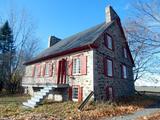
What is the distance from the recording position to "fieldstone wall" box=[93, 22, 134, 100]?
46.4 feet

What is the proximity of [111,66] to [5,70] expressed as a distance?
21599 mm

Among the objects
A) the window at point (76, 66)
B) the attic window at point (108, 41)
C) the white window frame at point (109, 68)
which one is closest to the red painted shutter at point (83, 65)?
the window at point (76, 66)

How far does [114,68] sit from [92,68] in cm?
446

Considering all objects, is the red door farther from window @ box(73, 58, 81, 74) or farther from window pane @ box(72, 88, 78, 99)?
window pane @ box(72, 88, 78, 99)

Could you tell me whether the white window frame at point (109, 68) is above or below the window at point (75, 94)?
above

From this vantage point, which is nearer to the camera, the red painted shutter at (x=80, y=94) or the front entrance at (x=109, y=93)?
the red painted shutter at (x=80, y=94)

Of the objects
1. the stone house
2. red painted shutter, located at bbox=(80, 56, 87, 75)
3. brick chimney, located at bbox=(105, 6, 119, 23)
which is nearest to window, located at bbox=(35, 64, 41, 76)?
the stone house

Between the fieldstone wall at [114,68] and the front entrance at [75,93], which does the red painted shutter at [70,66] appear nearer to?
the front entrance at [75,93]

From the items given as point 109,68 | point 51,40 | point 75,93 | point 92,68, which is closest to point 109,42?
point 109,68

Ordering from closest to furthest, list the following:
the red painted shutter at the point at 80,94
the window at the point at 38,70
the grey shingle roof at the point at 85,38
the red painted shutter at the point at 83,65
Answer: the red painted shutter at the point at 80,94
the red painted shutter at the point at 83,65
the grey shingle roof at the point at 85,38
the window at the point at 38,70

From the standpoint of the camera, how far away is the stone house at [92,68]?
1407cm

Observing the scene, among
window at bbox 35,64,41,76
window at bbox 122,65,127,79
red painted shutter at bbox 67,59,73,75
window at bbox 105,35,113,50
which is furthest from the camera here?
window at bbox 35,64,41,76

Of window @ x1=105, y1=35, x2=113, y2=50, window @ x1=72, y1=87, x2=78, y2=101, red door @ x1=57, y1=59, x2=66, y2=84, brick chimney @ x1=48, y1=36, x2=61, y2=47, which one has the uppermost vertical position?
brick chimney @ x1=48, y1=36, x2=61, y2=47

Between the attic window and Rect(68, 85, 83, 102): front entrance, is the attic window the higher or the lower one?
the higher one
